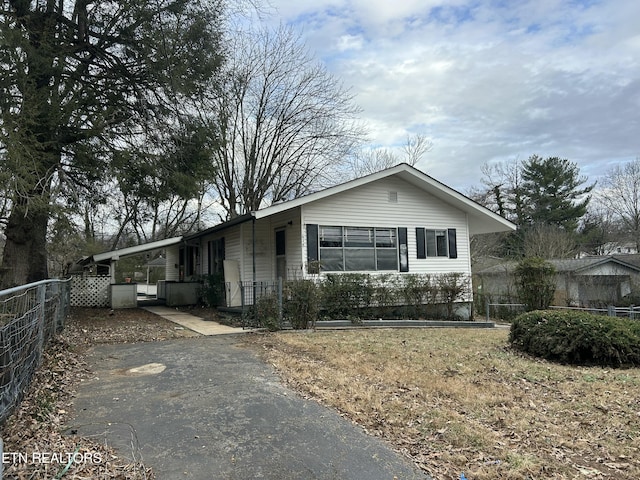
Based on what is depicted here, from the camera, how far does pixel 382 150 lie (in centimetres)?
3075

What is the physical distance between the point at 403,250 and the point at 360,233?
1578 mm

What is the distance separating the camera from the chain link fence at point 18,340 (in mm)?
3590

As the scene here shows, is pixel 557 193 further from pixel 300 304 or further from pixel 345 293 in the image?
pixel 300 304

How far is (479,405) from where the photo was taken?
4.84 m

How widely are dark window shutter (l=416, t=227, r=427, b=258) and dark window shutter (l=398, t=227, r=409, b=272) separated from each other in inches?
20.4

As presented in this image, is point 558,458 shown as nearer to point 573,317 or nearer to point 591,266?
point 573,317

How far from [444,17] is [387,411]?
31.7ft

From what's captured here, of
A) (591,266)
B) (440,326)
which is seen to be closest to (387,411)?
(440,326)

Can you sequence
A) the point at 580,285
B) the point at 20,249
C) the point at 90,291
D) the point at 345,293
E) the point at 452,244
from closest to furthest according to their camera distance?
the point at 345,293 → the point at 20,249 → the point at 452,244 → the point at 90,291 → the point at 580,285

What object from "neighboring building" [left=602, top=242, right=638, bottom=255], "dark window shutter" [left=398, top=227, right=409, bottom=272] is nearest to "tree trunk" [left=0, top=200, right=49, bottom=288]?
"dark window shutter" [left=398, top=227, right=409, bottom=272]

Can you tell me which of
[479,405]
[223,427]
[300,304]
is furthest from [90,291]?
[479,405]

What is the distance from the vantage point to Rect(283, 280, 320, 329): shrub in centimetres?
1012

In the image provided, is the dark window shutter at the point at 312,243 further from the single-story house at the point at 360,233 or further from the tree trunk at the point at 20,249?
the tree trunk at the point at 20,249

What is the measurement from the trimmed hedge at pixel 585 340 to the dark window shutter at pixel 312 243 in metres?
5.94
